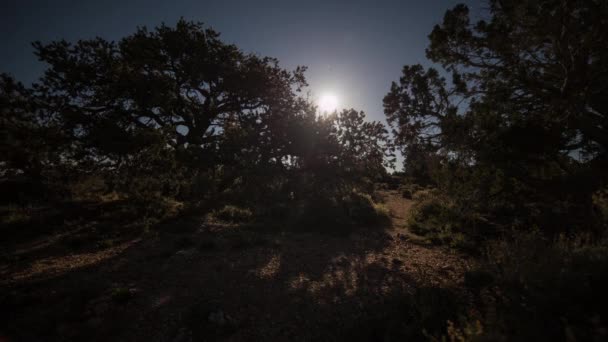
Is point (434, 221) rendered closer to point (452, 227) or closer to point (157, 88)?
point (452, 227)

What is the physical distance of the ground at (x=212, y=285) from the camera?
145 inches

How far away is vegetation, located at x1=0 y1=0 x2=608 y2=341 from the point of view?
3756mm

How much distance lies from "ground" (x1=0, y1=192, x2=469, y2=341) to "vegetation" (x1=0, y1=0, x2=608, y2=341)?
49mm

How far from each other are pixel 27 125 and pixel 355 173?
13.5 m

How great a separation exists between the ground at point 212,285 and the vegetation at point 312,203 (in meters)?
0.05

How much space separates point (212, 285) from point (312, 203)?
709 cm

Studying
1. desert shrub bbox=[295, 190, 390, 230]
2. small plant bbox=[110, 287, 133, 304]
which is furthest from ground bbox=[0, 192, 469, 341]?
desert shrub bbox=[295, 190, 390, 230]

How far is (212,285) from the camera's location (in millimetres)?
5094

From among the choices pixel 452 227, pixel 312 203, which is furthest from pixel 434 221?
pixel 312 203

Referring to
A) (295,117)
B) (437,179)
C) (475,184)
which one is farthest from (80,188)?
(475,184)

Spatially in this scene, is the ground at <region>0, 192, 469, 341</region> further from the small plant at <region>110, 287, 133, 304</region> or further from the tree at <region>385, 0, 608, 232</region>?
the tree at <region>385, 0, 608, 232</region>

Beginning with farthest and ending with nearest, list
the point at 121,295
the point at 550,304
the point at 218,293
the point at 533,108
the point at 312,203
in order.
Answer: the point at 312,203 → the point at 533,108 → the point at 218,293 → the point at 121,295 → the point at 550,304

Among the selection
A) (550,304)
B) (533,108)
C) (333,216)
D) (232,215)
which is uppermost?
(533,108)

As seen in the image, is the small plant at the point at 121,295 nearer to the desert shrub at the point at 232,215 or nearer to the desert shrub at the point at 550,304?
the desert shrub at the point at 550,304
